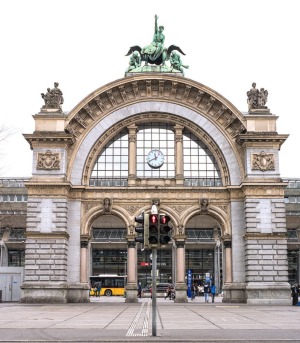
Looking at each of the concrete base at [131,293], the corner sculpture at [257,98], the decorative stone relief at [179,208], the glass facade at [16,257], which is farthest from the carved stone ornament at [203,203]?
the glass facade at [16,257]

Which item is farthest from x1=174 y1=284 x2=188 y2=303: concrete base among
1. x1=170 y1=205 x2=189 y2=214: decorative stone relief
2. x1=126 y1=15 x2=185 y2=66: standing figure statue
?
x1=126 y1=15 x2=185 y2=66: standing figure statue

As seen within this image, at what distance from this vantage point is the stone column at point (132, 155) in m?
50.6

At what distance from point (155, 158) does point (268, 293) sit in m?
15.0

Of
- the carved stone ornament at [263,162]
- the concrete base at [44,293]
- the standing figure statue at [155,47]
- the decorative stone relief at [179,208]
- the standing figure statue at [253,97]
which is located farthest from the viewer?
the standing figure statue at [155,47]

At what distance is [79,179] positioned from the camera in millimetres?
50438

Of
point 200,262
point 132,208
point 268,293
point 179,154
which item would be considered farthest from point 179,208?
point 200,262

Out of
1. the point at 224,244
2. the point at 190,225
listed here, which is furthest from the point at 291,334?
the point at 190,225

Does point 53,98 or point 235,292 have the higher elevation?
point 53,98

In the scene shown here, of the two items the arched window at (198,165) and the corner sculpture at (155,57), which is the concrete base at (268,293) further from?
the corner sculpture at (155,57)

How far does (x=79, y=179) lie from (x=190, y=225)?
42.4 metres

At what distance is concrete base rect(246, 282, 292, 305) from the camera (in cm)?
4644

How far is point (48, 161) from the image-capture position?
4925 cm

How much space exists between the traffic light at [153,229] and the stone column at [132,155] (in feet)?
98.3

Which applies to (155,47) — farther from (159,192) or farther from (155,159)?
(159,192)
